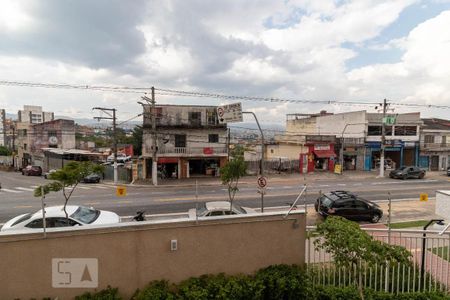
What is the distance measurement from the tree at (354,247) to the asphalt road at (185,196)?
524 inches

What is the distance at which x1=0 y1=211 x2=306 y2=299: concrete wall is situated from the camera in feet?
19.7

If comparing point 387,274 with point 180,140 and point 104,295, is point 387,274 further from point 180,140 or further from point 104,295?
point 180,140

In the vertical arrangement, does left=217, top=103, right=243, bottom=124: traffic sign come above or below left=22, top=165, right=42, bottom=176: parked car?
above

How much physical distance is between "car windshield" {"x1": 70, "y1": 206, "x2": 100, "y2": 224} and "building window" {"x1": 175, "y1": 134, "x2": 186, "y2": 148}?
21620 mm

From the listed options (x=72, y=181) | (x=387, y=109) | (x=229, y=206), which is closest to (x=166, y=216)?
(x=229, y=206)

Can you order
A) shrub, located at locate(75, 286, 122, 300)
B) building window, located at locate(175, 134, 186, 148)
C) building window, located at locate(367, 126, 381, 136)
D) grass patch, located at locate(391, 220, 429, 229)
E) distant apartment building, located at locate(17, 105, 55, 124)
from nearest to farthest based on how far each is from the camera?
shrub, located at locate(75, 286, 122, 300), grass patch, located at locate(391, 220, 429, 229), building window, located at locate(175, 134, 186, 148), building window, located at locate(367, 126, 381, 136), distant apartment building, located at locate(17, 105, 55, 124)

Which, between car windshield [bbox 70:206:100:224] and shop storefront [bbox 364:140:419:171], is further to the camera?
shop storefront [bbox 364:140:419:171]

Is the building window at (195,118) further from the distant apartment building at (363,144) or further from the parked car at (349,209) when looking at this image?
the parked car at (349,209)

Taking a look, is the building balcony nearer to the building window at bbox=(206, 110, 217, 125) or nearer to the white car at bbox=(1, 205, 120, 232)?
the building window at bbox=(206, 110, 217, 125)

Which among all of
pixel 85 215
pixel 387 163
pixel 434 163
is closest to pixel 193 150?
pixel 85 215

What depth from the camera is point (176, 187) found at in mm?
28141

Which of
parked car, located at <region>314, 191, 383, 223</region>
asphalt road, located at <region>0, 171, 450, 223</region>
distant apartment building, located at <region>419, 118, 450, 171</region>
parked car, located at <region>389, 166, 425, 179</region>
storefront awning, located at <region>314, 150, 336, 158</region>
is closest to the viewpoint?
parked car, located at <region>314, 191, 383, 223</region>

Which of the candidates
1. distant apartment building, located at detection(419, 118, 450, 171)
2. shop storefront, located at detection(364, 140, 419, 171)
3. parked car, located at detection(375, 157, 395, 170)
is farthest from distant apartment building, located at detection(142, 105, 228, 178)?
distant apartment building, located at detection(419, 118, 450, 171)

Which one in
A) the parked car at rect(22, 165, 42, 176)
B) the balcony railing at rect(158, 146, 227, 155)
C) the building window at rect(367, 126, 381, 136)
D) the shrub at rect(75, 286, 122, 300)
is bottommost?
the parked car at rect(22, 165, 42, 176)
